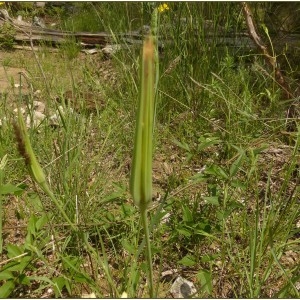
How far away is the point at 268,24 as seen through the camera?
2.66 meters

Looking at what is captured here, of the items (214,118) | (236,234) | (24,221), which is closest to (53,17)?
(214,118)

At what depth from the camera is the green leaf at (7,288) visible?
40.5 inches

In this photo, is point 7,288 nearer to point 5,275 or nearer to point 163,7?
point 5,275

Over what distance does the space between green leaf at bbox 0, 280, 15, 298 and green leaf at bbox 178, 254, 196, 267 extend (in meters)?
0.46

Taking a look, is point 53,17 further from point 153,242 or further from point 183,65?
point 153,242

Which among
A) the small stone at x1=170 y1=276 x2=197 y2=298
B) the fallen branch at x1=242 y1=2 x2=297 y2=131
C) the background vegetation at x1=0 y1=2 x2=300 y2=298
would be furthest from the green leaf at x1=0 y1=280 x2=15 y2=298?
the fallen branch at x1=242 y1=2 x2=297 y2=131

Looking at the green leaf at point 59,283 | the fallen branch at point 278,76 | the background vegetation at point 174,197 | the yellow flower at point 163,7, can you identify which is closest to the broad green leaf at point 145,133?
the background vegetation at point 174,197

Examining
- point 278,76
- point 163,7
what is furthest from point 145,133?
A: point 163,7

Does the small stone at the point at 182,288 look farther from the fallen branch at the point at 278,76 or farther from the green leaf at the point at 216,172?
the fallen branch at the point at 278,76

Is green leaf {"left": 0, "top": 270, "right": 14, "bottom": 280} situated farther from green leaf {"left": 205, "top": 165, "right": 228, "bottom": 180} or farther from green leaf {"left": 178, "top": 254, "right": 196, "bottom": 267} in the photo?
green leaf {"left": 205, "top": 165, "right": 228, "bottom": 180}

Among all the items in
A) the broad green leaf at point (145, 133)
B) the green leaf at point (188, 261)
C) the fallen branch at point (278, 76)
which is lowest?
the green leaf at point (188, 261)

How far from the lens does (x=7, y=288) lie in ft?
3.41

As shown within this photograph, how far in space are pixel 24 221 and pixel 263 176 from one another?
0.92 meters

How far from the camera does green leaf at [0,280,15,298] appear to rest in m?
1.03
